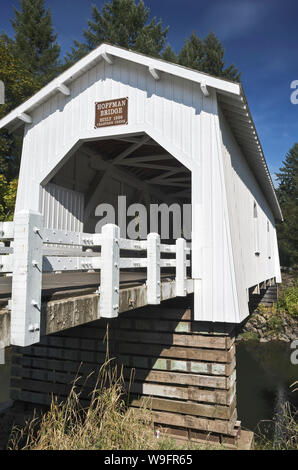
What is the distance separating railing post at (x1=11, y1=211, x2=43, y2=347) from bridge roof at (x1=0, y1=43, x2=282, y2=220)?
17.6 feet

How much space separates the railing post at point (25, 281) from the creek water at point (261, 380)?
359 inches

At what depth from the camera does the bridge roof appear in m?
7.06

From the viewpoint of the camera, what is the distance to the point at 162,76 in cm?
775

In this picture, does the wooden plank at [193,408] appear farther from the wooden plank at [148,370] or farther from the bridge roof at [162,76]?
the bridge roof at [162,76]

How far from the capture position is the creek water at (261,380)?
11422 millimetres

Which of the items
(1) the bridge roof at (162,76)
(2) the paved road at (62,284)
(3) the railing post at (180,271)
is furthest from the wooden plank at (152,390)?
(1) the bridge roof at (162,76)

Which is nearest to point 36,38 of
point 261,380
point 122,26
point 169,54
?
point 122,26

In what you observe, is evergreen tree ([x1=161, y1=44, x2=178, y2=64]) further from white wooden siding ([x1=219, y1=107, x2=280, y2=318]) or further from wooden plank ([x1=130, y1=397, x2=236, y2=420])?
wooden plank ([x1=130, y1=397, x2=236, y2=420])

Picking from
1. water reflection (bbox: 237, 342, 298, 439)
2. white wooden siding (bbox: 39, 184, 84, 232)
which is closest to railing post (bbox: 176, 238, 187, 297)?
white wooden siding (bbox: 39, 184, 84, 232)

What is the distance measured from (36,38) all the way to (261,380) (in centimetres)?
2985

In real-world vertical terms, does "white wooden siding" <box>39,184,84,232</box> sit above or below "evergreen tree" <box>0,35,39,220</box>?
below

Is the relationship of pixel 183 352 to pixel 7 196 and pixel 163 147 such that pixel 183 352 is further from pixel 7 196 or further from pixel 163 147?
pixel 7 196

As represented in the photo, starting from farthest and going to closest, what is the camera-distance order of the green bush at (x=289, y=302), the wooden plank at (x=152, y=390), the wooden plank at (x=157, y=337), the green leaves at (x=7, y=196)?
the green bush at (x=289, y=302)
the green leaves at (x=7, y=196)
the wooden plank at (x=157, y=337)
the wooden plank at (x=152, y=390)

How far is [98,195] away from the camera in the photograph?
10.9m
